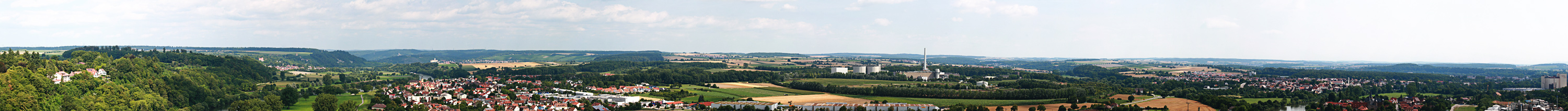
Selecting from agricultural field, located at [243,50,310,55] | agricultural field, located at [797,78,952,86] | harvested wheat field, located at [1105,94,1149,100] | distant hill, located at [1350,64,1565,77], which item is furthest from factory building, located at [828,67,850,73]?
agricultural field, located at [243,50,310,55]

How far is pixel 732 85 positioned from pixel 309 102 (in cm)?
2774

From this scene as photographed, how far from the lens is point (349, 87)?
6850 cm

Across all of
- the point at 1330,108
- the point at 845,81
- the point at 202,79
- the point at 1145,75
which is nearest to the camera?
the point at 1330,108

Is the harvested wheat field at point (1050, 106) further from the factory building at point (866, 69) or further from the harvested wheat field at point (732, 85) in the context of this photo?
the factory building at point (866, 69)

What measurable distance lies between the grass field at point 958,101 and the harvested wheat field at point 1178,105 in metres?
4.38

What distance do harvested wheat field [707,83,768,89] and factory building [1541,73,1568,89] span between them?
49968 mm

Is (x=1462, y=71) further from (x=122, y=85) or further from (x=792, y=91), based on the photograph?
(x=122, y=85)

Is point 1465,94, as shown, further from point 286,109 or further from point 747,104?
point 286,109

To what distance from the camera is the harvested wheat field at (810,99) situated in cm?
5353

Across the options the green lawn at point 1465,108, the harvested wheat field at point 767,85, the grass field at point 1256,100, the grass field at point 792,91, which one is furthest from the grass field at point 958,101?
the harvested wheat field at point 767,85

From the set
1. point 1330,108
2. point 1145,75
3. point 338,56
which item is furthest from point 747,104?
point 338,56

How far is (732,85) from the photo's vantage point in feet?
244

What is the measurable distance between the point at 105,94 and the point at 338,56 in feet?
449

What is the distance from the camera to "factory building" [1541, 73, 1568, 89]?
72688 millimetres
